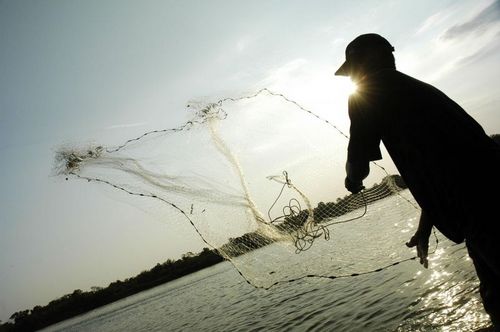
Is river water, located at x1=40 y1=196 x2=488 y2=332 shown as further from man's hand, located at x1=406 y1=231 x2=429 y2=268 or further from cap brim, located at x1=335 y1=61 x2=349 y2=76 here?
cap brim, located at x1=335 y1=61 x2=349 y2=76

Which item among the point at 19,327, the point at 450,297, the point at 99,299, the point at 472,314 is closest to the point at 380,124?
the point at 472,314

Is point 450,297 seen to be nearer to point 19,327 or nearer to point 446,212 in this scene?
point 446,212

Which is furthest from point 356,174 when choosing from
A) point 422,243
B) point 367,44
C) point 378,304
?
point 378,304

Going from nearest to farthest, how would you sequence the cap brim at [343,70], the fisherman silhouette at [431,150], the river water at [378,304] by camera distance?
1. the fisherman silhouette at [431,150]
2. the cap brim at [343,70]
3. the river water at [378,304]

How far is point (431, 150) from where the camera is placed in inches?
98.7

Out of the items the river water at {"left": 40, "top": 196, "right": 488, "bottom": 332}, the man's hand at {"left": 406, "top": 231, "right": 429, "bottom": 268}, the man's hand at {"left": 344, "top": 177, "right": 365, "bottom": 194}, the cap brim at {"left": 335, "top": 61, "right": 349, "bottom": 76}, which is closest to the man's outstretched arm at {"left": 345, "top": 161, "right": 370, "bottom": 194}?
the man's hand at {"left": 344, "top": 177, "right": 365, "bottom": 194}

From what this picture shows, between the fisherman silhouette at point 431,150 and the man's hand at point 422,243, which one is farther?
the man's hand at point 422,243

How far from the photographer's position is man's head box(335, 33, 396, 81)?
9.93 ft

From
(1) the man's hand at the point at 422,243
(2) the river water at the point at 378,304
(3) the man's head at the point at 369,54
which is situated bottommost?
(2) the river water at the point at 378,304

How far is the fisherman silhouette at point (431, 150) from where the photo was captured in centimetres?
234

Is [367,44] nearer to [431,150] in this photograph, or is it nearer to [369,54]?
[369,54]

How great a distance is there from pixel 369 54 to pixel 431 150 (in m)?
0.99

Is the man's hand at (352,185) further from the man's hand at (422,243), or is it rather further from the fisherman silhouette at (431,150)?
the man's hand at (422,243)

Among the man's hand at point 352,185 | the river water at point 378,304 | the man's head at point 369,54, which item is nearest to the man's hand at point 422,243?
the man's hand at point 352,185
